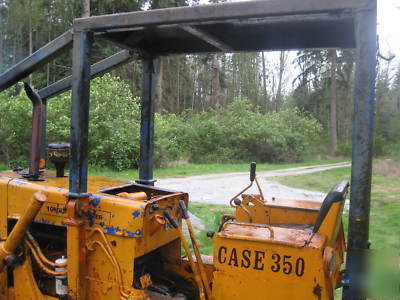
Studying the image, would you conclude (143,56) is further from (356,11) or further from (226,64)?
(226,64)

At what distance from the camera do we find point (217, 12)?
252 cm

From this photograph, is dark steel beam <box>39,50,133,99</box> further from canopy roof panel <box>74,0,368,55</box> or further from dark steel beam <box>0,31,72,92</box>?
dark steel beam <box>0,31,72,92</box>

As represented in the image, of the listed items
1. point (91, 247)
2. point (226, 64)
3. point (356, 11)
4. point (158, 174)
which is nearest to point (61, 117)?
point (158, 174)

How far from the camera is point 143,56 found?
3988 mm

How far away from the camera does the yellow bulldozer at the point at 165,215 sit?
2295 mm

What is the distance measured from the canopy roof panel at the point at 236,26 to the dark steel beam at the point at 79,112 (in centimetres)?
16

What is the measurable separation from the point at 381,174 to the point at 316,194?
743cm

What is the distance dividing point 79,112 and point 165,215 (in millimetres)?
998

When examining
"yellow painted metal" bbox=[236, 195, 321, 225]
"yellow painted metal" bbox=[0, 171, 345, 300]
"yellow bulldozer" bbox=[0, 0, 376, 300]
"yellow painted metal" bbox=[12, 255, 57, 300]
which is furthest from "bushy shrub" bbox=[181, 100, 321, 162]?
"yellow painted metal" bbox=[12, 255, 57, 300]

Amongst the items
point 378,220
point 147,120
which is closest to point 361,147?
point 147,120

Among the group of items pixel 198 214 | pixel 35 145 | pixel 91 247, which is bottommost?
pixel 198 214

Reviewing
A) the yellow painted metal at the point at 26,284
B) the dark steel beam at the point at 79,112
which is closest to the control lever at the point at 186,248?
the dark steel beam at the point at 79,112

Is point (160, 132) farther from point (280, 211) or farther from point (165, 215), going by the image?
point (165, 215)

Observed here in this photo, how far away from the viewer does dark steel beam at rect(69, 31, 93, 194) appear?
9.55 ft
